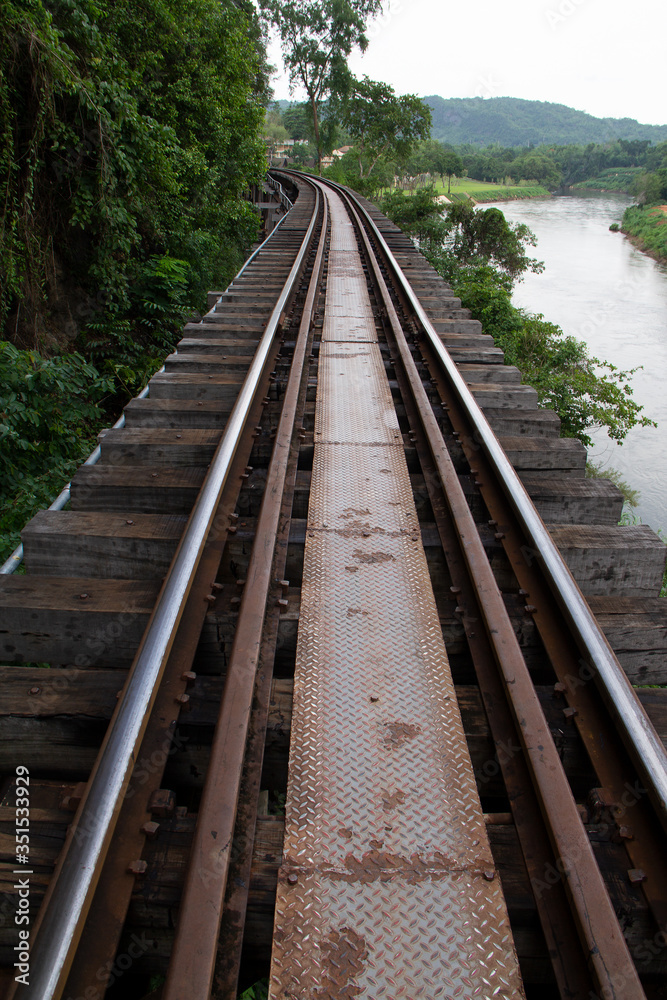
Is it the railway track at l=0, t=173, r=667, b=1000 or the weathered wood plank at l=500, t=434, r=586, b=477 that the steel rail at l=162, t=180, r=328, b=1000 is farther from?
the weathered wood plank at l=500, t=434, r=586, b=477

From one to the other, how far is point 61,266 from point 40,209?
0.93 meters

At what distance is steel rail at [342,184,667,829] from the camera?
1.53m

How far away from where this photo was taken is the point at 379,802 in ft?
5.50

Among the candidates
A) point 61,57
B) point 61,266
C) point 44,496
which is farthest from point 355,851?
point 61,266

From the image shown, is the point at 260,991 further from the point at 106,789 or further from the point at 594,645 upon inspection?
the point at 594,645

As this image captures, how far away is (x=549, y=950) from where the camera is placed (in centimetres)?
129

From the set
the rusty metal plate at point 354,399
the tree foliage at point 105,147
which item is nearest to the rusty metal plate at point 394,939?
the rusty metal plate at point 354,399

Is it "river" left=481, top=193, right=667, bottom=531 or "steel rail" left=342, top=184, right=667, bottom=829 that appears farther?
"river" left=481, top=193, right=667, bottom=531

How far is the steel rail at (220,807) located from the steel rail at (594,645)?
103 centimetres

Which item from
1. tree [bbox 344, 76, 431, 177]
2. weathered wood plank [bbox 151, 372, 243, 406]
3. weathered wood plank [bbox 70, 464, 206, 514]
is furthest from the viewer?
tree [bbox 344, 76, 431, 177]

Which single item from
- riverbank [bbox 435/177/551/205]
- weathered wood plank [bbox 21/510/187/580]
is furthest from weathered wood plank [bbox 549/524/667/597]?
Result: riverbank [bbox 435/177/551/205]

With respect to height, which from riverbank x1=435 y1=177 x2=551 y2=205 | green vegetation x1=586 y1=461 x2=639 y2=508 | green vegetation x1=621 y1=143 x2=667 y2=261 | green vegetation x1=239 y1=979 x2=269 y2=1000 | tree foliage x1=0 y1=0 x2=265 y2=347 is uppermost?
riverbank x1=435 y1=177 x2=551 y2=205

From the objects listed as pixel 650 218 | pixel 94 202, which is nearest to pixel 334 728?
pixel 94 202

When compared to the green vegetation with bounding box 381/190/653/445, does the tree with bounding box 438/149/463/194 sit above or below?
above
